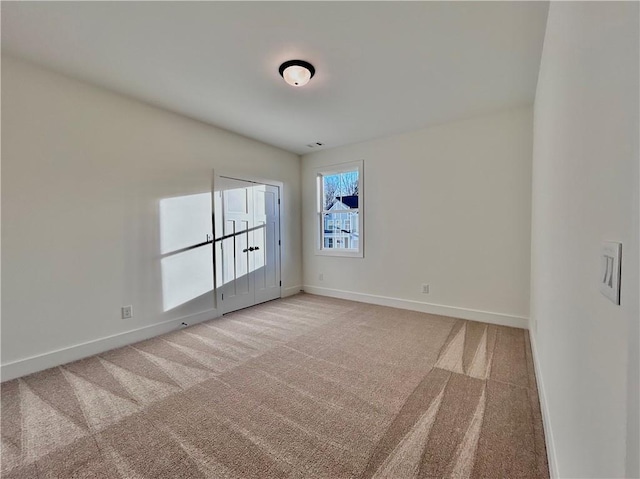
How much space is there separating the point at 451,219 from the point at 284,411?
3025 millimetres

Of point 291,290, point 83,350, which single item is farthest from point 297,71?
point 291,290

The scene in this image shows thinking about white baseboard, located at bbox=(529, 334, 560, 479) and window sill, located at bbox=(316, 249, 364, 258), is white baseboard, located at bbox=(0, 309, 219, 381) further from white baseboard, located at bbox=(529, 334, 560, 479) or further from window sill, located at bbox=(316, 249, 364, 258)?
white baseboard, located at bbox=(529, 334, 560, 479)

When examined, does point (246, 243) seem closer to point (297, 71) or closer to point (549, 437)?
point (297, 71)

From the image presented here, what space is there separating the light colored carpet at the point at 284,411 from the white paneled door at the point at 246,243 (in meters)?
1.11

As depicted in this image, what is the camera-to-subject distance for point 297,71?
7.51 feet

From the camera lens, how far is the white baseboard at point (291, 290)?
483cm

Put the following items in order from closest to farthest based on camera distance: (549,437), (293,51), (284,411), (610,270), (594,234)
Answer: (610,270)
(594,234)
(549,437)
(284,411)
(293,51)

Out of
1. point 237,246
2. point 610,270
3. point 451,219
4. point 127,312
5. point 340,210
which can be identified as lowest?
point 127,312

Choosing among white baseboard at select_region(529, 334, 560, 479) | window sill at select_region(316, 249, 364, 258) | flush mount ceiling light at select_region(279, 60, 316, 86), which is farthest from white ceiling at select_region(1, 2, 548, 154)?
white baseboard at select_region(529, 334, 560, 479)

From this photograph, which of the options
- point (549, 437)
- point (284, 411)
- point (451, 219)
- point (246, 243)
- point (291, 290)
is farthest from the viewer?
point (291, 290)

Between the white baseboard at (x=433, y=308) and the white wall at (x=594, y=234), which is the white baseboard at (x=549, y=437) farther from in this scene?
the white baseboard at (x=433, y=308)

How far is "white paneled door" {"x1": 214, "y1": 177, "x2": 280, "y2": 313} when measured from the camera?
149 inches

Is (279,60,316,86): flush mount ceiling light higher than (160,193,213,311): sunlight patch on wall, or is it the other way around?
(279,60,316,86): flush mount ceiling light

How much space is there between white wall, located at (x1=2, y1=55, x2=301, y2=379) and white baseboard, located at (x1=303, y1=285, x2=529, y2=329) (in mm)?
2280
